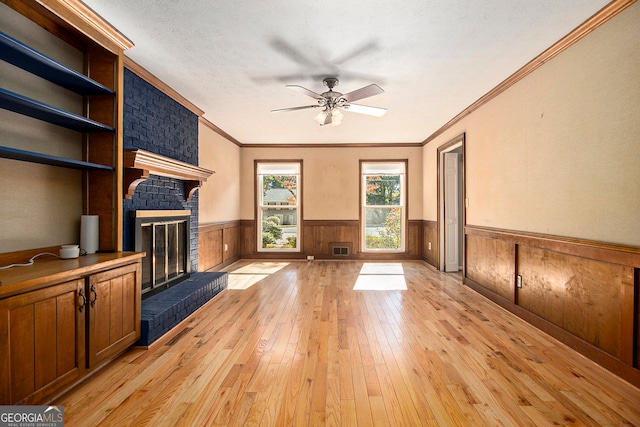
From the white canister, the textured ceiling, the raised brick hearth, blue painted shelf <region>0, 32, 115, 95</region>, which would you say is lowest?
the raised brick hearth

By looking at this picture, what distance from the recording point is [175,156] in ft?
13.0

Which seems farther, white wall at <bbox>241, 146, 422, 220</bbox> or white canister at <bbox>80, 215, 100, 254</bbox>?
white wall at <bbox>241, 146, 422, 220</bbox>

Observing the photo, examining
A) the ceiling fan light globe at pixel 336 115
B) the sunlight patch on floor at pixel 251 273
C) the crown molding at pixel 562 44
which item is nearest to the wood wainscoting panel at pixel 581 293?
the crown molding at pixel 562 44

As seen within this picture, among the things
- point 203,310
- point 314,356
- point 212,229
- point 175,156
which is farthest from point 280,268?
point 314,356

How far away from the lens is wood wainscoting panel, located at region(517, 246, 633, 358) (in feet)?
7.34

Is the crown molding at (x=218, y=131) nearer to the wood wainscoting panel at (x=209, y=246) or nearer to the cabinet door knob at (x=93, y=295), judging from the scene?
the wood wainscoting panel at (x=209, y=246)

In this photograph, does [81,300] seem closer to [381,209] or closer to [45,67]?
[45,67]

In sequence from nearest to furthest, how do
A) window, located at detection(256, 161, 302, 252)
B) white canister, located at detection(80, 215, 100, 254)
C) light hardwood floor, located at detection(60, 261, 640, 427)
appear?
1. light hardwood floor, located at detection(60, 261, 640, 427)
2. white canister, located at detection(80, 215, 100, 254)
3. window, located at detection(256, 161, 302, 252)

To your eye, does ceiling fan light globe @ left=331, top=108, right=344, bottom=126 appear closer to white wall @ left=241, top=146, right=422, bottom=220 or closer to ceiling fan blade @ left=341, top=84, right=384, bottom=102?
ceiling fan blade @ left=341, top=84, right=384, bottom=102

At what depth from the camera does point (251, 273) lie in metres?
5.54

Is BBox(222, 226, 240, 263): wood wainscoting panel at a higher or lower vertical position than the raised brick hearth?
higher

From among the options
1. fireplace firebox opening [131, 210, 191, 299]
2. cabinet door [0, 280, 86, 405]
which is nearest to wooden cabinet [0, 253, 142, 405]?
cabinet door [0, 280, 86, 405]

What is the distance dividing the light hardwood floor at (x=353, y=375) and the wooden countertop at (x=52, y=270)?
76 cm
